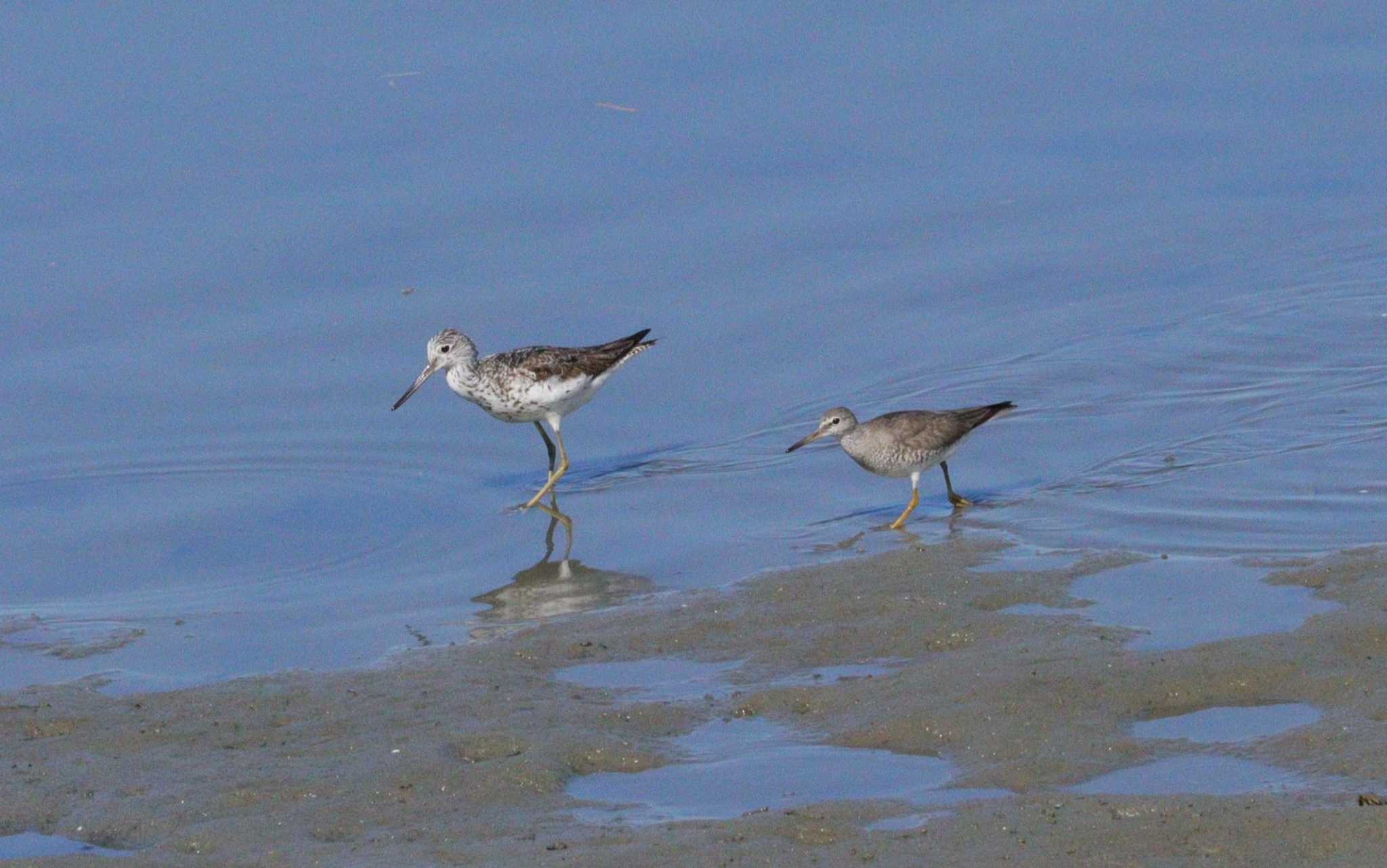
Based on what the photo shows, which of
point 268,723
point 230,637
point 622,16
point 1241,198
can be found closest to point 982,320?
point 1241,198

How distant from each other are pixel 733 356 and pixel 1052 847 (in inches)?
302

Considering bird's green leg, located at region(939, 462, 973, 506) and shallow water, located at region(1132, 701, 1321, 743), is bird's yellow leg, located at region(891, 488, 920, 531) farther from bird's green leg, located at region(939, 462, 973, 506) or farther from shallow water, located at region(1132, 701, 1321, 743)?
shallow water, located at region(1132, 701, 1321, 743)

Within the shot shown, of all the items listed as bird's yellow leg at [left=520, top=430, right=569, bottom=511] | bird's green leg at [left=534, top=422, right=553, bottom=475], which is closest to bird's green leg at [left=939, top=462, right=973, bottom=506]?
bird's yellow leg at [left=520, top=430, right=569, bottom=511]

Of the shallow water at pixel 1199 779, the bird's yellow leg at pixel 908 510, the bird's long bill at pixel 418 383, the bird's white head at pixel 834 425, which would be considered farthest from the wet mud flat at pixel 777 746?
the bird's long bill at pixel 418 383

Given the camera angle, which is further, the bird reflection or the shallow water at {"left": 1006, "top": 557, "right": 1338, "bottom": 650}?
the bird reflection

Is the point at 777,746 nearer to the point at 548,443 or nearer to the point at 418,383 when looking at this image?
the point at 548,443

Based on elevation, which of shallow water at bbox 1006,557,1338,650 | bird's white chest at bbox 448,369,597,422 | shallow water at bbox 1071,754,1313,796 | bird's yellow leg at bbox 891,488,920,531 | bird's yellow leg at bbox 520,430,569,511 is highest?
bird's white chest at bbox 448,369,597,422

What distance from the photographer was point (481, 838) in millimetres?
6223

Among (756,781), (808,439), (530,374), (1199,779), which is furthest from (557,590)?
(1199,779)

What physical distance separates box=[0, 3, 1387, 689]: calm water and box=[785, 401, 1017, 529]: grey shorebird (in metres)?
0.26

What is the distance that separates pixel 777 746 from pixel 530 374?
560 cm

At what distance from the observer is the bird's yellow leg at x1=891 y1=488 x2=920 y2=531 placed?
10.7 metres

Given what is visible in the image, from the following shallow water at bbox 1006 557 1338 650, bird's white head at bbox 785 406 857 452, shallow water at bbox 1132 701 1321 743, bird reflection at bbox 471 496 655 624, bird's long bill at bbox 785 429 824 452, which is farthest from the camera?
bird's long bill at bbox 785 429 824 452

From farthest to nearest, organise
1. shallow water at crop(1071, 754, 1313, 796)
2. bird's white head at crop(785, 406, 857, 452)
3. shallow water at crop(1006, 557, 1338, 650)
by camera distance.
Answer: bird's white head at crop(785, 406, 857, 452) < shallow water at crop(1006, 557, 1338, 650) < shallow water at crop(1071, 754, 1313, 796)
